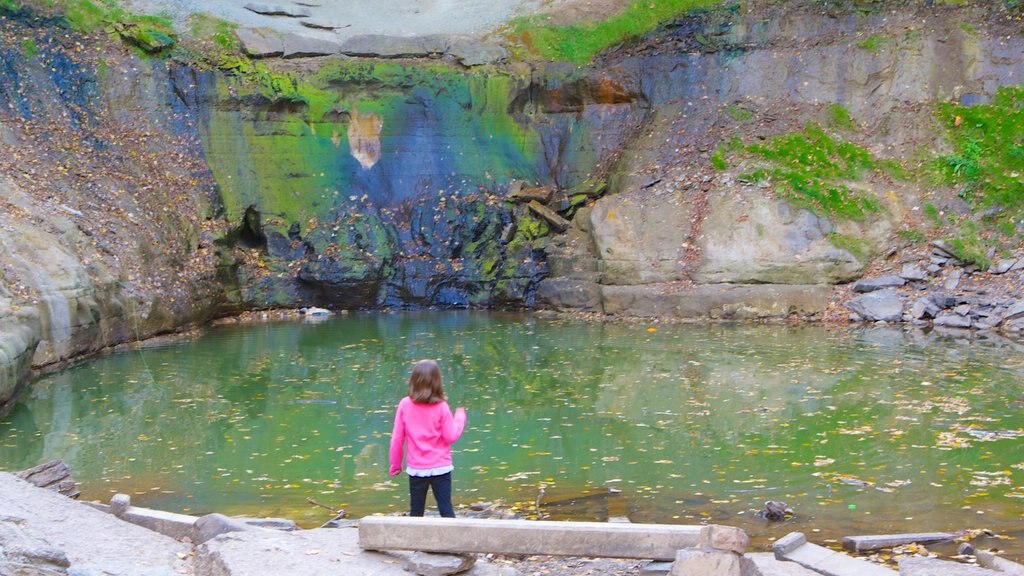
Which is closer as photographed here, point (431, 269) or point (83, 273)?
point (83, 273)

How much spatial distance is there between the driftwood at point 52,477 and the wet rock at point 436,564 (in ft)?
Result: 12.2

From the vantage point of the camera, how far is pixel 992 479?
8.24 m

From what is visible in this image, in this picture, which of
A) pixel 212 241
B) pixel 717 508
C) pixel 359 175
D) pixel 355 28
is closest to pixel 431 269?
pixel 359 175

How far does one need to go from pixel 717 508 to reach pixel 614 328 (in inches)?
455

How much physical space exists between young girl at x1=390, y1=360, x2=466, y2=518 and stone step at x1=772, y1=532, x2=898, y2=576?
2126mm

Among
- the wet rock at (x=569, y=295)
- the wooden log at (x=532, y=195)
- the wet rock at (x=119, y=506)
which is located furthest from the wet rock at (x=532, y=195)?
the wet rock at (x=119, y=506)

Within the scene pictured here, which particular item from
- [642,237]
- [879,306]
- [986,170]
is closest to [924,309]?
[879,306]

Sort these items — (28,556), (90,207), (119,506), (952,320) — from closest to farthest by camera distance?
(28,556) → (119,506) → (952,320) → (90,207)

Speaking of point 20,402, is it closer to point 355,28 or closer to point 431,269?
point 431,269

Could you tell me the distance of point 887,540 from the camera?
6.62 metres

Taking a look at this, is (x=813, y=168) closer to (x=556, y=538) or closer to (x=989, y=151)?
(x=989, y=151)

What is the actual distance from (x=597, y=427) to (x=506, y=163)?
15.2 m

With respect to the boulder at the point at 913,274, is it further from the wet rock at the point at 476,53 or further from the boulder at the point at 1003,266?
the wet rock at the point at 476,53

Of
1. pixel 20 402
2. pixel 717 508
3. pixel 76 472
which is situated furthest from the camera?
pixel 20 402
